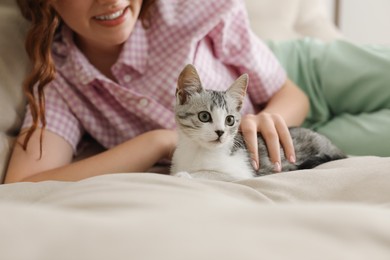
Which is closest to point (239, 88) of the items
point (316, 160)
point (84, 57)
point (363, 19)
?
point (316, 160)

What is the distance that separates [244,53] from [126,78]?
11.6 inches

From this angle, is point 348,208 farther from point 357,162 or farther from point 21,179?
point 21,179

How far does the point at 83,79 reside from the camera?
3.91ft

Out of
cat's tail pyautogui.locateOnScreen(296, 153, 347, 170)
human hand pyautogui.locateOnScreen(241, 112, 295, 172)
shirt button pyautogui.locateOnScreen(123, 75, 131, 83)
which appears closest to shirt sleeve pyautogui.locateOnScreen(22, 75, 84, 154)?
shirt button pyautogui.locateOnScreen(123, 75, 131, 83)

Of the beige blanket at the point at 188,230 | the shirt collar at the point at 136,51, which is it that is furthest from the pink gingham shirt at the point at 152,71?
the beige blanket at the point at 188,230

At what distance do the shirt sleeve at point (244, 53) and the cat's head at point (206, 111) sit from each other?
1.03 ft

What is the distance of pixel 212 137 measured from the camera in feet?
3.05

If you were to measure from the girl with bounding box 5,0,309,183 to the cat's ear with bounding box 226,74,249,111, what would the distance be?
8 cm

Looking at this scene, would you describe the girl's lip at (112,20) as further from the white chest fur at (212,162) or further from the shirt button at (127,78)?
the white chest fur at (212,162)

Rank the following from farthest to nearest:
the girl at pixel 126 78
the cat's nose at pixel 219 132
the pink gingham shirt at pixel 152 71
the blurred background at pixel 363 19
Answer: the blurred background at pixel 363 19 → the pink gingham shirt at pixel 152 71 → the girl at pixel 126 78 → the cat's nose at pixel 219 132

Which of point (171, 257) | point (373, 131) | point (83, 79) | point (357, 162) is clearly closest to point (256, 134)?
point (357, 162)

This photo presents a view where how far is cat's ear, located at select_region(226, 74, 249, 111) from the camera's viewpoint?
97 centimetres

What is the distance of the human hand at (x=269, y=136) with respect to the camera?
1.00 m

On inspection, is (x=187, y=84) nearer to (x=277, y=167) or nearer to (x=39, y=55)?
(x=277, y=167)
